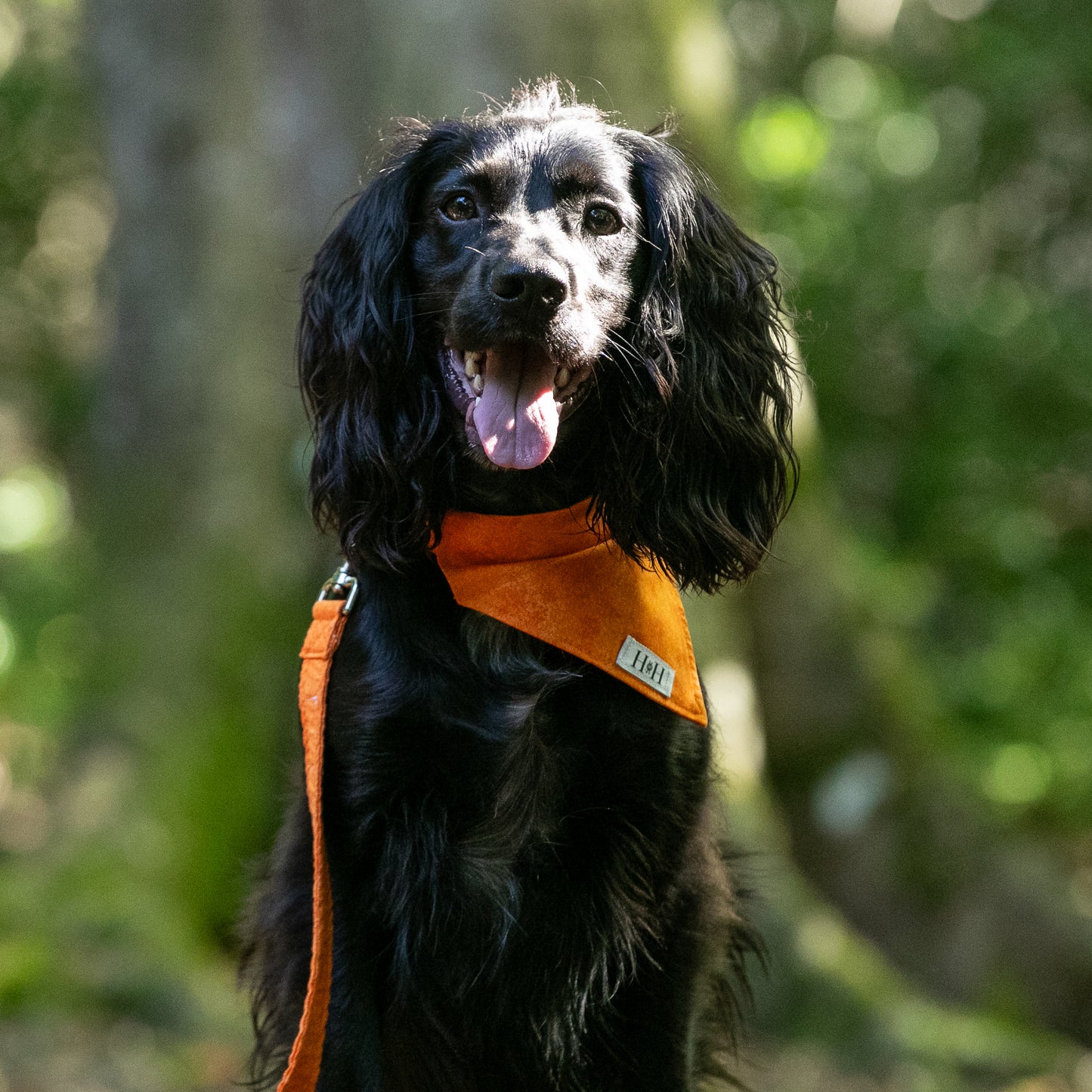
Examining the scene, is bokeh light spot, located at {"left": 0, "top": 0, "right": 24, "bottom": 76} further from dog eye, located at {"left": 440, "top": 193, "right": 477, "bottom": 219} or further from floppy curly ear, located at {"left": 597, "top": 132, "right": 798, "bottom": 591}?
floppy curly ear, located at {"left": 597, "top": 132, "right": 798, "bottom": 591}

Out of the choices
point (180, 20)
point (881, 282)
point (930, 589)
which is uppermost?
point (881, 282)

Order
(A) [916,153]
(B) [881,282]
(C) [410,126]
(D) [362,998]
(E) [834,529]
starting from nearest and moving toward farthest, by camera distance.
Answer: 1. (D) [362,998]
2. (C) [410,126]
3. (E) [834,529]
4. (B) [881,282]
5. (A) [916,153]

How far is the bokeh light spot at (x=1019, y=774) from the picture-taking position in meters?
6.38

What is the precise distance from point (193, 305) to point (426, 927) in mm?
3658

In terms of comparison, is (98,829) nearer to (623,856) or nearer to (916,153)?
(623,856)

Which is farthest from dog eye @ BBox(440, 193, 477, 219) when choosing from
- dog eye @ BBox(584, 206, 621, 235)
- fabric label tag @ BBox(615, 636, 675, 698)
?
fabric label tag @ BBox(615, 636, 675, 698)

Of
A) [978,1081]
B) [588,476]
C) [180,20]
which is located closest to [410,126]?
[588,476]

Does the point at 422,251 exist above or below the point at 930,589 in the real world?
below

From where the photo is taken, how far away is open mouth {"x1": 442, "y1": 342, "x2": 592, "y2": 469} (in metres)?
2.22

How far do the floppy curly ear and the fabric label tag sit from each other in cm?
23

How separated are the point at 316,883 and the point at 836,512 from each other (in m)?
3.38

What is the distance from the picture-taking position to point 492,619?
7.89 feet

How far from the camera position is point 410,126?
2.70 m

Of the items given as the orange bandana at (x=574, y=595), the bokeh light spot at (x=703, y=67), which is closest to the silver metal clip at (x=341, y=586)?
the orange bandana at (x=574, y=595)
